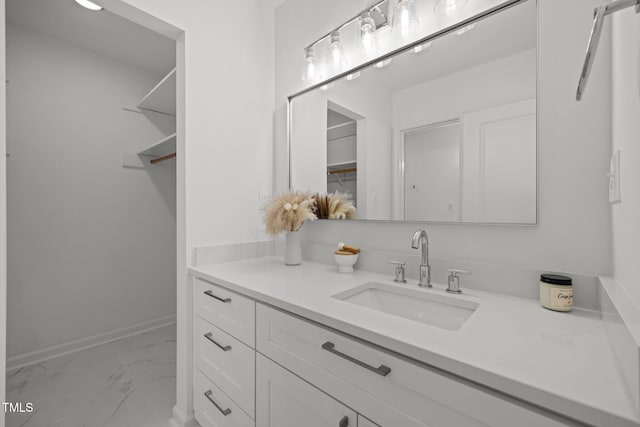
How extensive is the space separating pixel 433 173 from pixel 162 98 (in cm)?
228

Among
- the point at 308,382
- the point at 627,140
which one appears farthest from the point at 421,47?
the point at 308,382

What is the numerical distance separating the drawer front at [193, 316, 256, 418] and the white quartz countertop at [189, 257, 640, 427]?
0.26 metres

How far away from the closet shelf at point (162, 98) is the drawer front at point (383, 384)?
76.1 inches

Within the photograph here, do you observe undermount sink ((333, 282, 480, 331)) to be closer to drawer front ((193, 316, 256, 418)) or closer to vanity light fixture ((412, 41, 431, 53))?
drawer front ((193, 316, 256, 418))

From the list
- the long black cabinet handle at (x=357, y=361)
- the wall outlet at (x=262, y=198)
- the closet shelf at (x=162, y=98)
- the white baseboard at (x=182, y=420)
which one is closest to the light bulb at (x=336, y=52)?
the wall outlet at (x=262, y=198)

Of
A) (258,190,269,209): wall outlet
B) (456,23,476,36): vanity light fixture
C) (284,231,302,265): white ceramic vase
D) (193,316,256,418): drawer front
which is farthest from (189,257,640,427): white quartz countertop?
(456,23,476,36): vanity light fixture

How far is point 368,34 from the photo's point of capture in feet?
4.35

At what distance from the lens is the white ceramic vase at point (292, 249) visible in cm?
152

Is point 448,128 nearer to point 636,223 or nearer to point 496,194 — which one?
point 496,194

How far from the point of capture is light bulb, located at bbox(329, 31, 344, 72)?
146 cm

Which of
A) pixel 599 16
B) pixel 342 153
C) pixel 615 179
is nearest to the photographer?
pixel 599 16

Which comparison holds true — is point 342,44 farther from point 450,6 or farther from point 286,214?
point 286,214

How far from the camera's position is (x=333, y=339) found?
2.51ft

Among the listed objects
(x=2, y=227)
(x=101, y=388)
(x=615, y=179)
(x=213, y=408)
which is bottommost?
(x=101, y=388)
